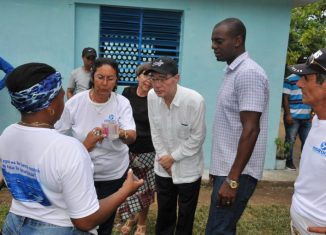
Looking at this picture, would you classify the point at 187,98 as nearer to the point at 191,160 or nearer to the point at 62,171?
the point at 191,160

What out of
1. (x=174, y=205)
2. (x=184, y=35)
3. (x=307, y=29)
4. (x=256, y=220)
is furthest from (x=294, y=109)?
(x=307, y=29)

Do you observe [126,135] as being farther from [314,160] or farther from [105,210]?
[314,160]

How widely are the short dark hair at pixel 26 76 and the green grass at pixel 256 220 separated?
2.72 metres

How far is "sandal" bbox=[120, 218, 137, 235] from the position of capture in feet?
13.3

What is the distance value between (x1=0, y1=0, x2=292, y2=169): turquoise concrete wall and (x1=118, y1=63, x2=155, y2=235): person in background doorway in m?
2.10

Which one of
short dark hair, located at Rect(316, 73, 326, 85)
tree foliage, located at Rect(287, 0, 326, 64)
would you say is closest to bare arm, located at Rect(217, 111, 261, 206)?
short dark hair, located at Rect(316, 73, 326, 85)

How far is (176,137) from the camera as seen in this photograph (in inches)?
130

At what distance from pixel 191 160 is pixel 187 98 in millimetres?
540

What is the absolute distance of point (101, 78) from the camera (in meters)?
2.96

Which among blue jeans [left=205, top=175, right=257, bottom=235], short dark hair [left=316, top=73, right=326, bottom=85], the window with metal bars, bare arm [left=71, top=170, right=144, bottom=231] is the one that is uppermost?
the window with metal bars

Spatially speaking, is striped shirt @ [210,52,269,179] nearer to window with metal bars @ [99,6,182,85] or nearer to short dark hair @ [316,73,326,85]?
short dark hair @ [316,73,326,85]

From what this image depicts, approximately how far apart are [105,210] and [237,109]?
1.16m

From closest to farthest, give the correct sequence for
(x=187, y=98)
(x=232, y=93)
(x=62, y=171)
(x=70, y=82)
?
1. (x=62, y=171)
2. (x=232, y=93)
3. (x=187, y=98)
4. (x=70, y=82)

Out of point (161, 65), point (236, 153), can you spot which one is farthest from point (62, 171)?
point (161, 65)
